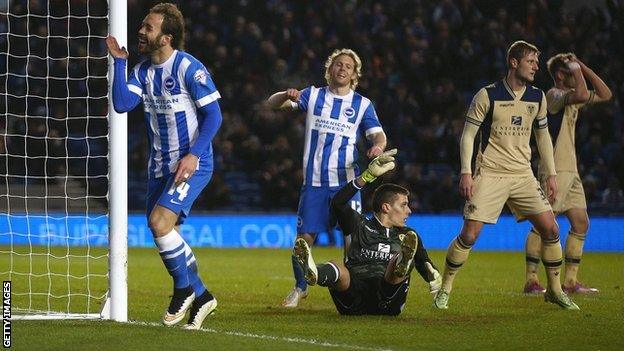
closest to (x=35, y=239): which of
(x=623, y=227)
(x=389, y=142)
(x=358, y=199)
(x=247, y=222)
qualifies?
(x=247, y=222)

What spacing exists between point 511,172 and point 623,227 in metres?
10.3

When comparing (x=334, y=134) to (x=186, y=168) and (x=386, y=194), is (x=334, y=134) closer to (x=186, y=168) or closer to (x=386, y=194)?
(x=386, y=194)

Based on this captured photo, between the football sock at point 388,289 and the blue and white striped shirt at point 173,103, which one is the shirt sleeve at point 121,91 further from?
the football sock at point 388,289

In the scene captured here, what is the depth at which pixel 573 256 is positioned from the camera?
10.7 m

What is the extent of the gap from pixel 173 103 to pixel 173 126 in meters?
0.14

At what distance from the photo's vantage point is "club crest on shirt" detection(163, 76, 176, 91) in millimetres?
7113

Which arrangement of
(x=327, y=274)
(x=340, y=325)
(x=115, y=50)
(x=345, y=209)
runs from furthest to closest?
(x=345, y=209) → (x=327, y=274) → (x=340, y=325) → (x=115, y=50)

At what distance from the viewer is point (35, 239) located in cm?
1912

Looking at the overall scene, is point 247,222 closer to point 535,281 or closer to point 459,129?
point 459,129

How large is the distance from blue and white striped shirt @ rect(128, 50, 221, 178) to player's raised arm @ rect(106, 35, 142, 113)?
0.25 ft

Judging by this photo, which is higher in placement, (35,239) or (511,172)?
(511,172)

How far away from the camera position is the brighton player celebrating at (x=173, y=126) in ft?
23.0

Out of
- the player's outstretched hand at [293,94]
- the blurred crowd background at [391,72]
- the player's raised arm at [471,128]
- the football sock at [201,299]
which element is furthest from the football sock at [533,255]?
the blurred crowd background at [391,72]

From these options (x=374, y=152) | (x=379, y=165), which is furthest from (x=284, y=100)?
(x=379, y=165)
